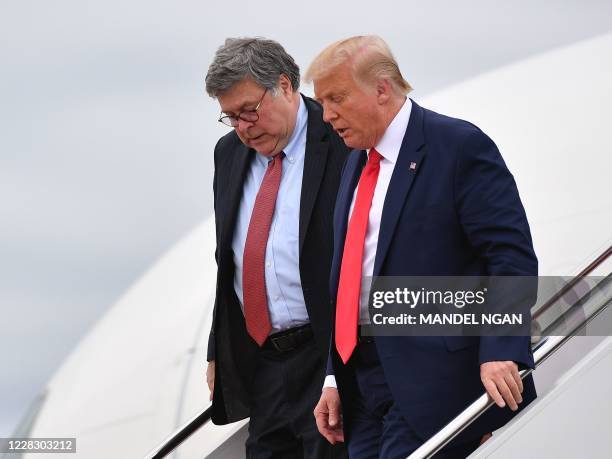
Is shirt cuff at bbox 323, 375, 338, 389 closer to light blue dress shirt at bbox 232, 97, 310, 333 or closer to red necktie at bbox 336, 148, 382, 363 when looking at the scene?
red necktie at bbox 336, 148, 382, 363

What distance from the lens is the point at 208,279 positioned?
18.8 feet

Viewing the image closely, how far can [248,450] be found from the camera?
3908 millimetres

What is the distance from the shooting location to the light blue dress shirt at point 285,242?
368 centimetres

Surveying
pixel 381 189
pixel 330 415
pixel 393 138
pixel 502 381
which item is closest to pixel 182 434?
pixel 330 415

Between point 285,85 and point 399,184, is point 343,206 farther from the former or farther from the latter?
point 285,85

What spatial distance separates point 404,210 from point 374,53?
41cm

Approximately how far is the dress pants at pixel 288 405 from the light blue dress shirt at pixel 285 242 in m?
0.12

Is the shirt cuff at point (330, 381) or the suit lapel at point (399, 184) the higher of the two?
the suit lapel at point (399, 184)

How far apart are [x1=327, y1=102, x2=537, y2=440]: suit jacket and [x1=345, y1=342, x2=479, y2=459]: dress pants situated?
58 millimetres

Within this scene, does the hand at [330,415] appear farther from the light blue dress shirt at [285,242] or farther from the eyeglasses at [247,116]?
the eyeglasses at [247,116]

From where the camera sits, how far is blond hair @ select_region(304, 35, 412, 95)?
3051 millimetres

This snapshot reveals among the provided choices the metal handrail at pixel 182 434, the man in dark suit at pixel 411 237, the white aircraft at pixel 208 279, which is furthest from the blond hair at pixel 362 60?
the metal handrail at pixel 182 434

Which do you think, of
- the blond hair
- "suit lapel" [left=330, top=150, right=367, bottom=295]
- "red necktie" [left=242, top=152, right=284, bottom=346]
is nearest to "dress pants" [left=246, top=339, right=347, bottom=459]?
"red necktie" [left=242, top=152, right=284, bottom=346]

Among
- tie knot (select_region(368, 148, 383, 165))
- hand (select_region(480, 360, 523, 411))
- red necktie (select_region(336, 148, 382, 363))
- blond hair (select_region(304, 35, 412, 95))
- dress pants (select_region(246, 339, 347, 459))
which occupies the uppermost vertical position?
blond hair (select_region(304, 35, 412, 95))
